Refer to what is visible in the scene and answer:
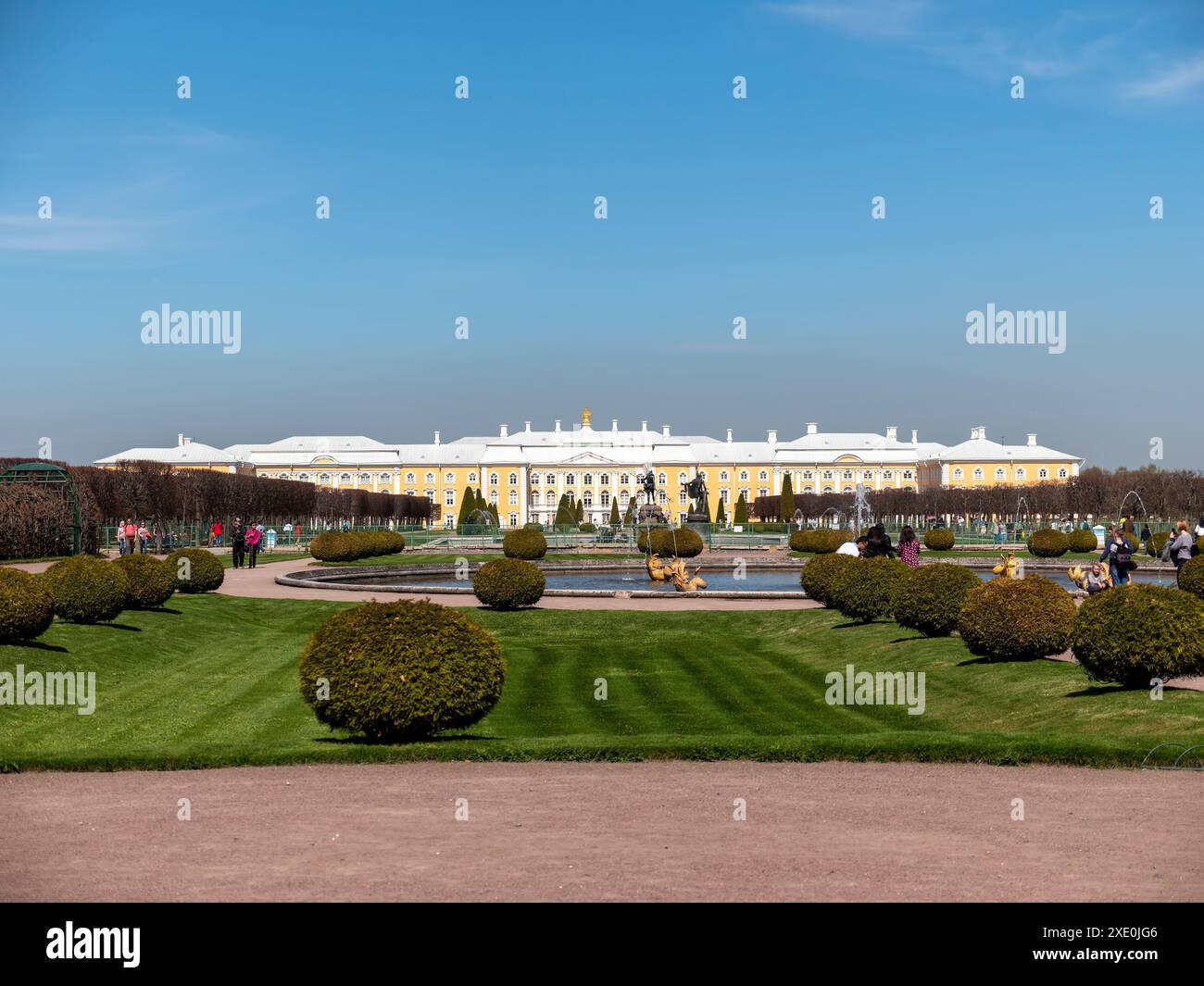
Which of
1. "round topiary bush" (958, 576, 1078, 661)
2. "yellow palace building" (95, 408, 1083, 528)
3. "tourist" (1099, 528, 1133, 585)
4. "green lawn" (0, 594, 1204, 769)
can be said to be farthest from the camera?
"yellow palace building" (95, 408, 1083, 528)

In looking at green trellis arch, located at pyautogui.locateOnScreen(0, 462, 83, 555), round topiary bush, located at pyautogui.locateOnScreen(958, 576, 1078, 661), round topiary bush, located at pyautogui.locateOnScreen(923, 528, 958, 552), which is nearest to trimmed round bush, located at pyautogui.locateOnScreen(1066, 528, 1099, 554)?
round topiary bush, located at pyautogui.locateOnScreen(923, 528, 958, 552)

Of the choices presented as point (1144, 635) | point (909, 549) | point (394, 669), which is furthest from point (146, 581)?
point (1144, 635)

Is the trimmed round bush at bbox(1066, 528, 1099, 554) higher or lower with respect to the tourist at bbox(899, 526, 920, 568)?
lower

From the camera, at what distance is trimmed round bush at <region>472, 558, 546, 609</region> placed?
76.8 feet

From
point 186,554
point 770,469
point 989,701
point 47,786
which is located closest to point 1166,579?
point 989,701

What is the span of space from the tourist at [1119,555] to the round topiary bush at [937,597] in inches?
138

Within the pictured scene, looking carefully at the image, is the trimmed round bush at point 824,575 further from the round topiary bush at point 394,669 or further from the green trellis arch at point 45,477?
the green trellis arch at point 45,477

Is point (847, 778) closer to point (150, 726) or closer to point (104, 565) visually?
point (150, 726)

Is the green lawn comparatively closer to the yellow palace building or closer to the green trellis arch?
the green trellis arch

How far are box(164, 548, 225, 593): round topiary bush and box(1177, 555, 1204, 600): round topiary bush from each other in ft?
56.9

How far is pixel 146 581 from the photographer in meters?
21.2

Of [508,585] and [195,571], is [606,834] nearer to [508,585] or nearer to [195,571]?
[508,585]

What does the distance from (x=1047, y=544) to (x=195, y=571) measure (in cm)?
2836

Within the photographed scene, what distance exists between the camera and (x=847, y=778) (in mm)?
9695
